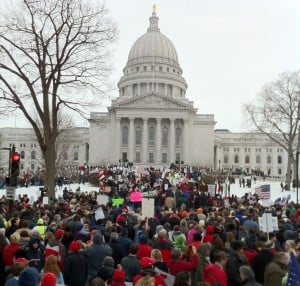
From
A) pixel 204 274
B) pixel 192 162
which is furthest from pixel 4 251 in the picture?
pixel 192 162

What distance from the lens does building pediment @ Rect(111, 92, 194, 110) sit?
9038 centimetres

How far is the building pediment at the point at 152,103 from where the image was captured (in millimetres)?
90375

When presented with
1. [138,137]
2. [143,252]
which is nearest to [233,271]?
[143,252]

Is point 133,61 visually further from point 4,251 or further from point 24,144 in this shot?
point 4,251

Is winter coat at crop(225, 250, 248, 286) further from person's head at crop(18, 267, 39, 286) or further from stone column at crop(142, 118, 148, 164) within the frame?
stone column at crop(142, 118, 148, 164)

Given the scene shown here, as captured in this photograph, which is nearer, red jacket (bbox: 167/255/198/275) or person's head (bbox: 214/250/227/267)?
person's head (bbox: 214/250/227/267)

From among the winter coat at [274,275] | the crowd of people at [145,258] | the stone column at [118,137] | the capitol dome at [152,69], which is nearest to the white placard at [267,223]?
the crowd of people at [145,258]

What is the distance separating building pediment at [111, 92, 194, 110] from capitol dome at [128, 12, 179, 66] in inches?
1009

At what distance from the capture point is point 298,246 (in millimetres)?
9523

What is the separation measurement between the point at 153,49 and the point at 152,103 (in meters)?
29.6

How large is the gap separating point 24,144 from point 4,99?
97.5 m

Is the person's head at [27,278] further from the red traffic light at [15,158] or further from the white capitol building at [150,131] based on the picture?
the white capitol building at [150,131]

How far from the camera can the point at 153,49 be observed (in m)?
116

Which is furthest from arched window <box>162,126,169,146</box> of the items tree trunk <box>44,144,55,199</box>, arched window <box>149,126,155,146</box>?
tree trunk <box>44,144,55,199</box>
